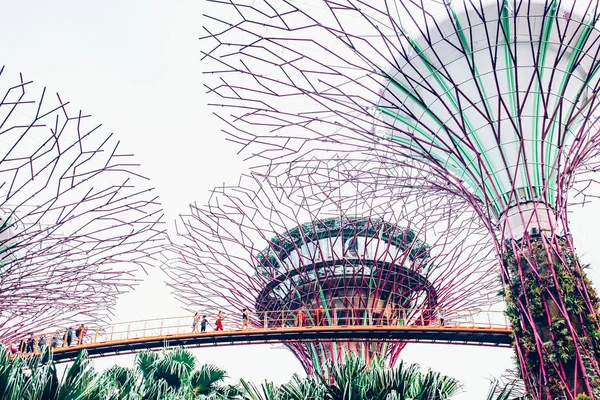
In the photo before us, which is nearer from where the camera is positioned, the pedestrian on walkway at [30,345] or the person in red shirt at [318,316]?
the person in red shirt at [318,316]

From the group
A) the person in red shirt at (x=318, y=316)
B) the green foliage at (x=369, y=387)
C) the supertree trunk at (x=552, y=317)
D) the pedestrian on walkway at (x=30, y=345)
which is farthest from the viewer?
the pedestrian on walkway at (x=30, y=345)

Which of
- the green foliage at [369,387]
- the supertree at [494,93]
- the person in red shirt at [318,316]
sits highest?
the supertree at [494,93]

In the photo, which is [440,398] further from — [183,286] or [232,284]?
[183,286]

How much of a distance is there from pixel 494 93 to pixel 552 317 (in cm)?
894

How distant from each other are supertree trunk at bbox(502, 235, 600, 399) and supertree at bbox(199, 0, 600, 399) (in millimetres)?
45

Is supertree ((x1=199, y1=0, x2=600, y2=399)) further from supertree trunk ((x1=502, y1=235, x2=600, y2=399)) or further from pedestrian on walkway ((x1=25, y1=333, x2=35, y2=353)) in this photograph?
pedestrian on walkway ((x1=25, y1=333, x2=35, y2=353))

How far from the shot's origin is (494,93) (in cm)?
2239

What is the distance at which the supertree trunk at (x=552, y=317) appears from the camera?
671 inches

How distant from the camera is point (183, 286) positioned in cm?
3978

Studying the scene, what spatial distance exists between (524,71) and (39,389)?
65.2ft

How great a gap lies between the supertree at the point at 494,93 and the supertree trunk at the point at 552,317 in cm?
4

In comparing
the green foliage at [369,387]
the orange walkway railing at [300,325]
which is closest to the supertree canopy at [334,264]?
the orange walkway railing at [300,325]

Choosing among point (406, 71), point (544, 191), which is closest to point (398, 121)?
point (406, 71)

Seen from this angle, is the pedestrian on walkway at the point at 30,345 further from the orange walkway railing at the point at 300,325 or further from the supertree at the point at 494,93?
the supertree at the point at 494,93
